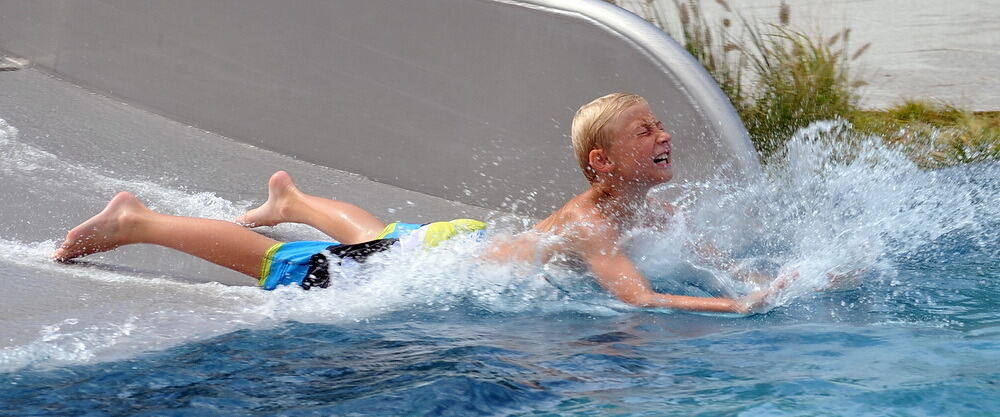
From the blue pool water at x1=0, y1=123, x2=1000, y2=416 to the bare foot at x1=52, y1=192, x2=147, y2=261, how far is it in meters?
0.58

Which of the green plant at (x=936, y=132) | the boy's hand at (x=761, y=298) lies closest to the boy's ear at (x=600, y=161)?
the boy's hand at (x=761, y=298)

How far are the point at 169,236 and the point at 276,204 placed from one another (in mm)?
546

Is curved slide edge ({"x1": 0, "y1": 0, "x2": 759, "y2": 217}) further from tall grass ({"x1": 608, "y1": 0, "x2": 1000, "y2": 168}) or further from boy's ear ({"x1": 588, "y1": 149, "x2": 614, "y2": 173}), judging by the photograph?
boy's ear ({"x1": 588, "y1": 149, "x2": 614, "y2": 173})

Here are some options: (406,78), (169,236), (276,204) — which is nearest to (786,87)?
(406,78)

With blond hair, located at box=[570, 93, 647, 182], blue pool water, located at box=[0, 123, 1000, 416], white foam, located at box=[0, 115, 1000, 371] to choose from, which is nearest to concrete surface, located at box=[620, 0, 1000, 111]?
white foam, located at box=[0, 115, 1000, 371]

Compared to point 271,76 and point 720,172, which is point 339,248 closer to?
point 720,172

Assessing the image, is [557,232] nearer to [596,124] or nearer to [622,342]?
[596,124]

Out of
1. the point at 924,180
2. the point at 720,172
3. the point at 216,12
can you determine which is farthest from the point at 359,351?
the point at 216,12

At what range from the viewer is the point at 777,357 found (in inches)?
101

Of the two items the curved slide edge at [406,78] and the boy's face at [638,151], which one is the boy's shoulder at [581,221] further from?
the curved slide edge at [406,78]

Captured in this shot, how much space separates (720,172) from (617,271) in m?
1.19

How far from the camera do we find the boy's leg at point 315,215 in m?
3.76

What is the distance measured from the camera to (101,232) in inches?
139

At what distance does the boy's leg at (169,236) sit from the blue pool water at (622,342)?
26cm
